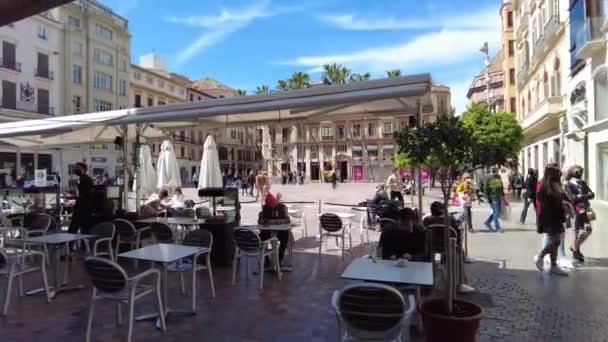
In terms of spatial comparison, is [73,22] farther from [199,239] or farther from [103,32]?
[199,239]

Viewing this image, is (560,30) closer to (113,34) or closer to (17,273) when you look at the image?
(17,273)

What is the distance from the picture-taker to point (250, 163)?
74750 mm

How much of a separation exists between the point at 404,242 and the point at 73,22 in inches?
1599

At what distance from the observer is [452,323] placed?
3.11 metres

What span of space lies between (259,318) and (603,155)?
17.2 meters

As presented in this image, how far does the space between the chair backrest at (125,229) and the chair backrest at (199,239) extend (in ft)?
5.87

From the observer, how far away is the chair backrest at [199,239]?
523cm

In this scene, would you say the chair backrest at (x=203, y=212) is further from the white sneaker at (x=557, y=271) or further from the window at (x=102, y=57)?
the window at (x=102, y=57)

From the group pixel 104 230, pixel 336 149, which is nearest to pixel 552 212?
pixel 104 230

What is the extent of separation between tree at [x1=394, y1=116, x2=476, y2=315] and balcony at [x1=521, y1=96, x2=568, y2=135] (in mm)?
20755

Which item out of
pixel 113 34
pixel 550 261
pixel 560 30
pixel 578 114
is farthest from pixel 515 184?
pixel 113 34

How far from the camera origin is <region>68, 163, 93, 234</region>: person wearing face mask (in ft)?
24.3

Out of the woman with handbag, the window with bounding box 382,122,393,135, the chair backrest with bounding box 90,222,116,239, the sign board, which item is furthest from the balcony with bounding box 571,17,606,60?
the window with bounding box 382,122,393,135

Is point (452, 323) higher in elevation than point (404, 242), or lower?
lower
